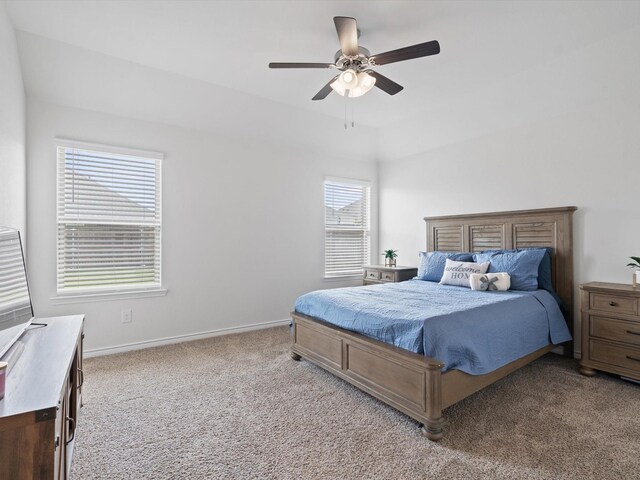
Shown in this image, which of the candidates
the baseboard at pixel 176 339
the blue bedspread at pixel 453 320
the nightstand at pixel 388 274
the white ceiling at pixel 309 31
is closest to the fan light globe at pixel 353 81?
the white ceiling at pixel 309 31

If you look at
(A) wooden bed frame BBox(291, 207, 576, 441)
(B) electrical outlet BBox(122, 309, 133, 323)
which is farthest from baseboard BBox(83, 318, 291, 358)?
(A) wooden bed frame BBox(291, 207, 576, 441)

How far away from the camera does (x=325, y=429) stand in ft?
6.78

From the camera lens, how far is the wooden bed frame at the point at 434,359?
200 cm

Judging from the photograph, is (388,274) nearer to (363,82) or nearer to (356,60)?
(363,82)

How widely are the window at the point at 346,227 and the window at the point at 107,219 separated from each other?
2.34m

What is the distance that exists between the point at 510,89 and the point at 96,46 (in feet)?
12.8

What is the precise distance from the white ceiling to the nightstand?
7.76ft

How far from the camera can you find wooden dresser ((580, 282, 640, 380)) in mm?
2588

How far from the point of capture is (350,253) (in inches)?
206

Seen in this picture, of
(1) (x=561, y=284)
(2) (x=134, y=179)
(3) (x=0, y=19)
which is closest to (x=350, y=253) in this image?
(1) (x=561, y=284)

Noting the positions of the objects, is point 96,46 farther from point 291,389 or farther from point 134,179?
point 291,389

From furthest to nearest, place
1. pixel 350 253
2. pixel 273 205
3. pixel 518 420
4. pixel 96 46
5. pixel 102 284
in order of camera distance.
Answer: pixel 350 253 < pixel 273 205 < pixel 102 284 < pixel 96 46 < pixel 518 420

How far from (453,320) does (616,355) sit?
165cm

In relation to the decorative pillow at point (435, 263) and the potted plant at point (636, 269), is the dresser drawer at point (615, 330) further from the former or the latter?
the decorative pillow at point (435, 263)
